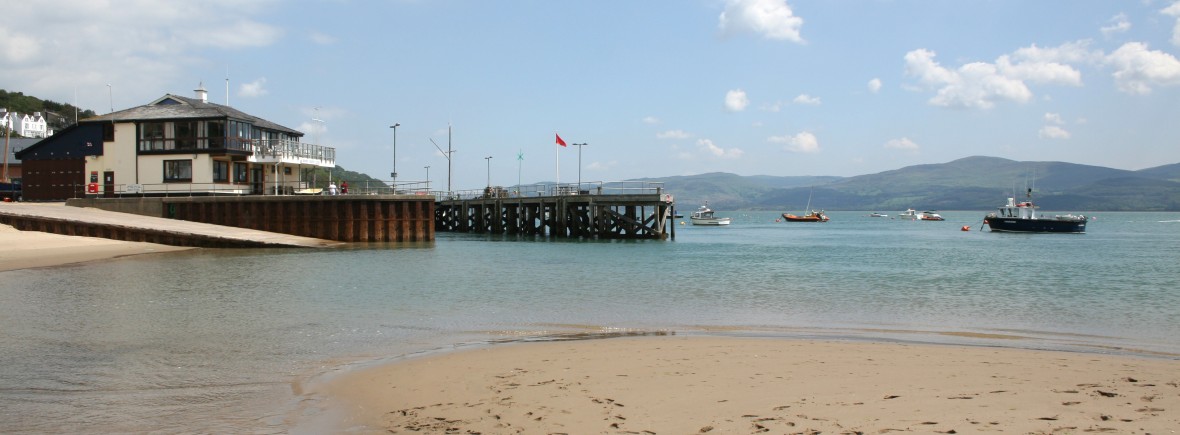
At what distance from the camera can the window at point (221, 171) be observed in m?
47.4

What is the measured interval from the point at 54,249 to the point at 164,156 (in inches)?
617

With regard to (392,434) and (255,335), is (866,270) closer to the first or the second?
(255,335)

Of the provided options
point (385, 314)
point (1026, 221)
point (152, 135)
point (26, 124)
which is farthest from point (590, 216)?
point (26, 124)

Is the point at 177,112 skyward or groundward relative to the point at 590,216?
skyward

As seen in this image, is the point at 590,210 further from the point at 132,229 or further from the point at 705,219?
the point at 705,219

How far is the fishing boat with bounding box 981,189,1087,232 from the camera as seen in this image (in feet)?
239

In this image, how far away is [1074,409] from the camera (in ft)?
Answer: 26.4

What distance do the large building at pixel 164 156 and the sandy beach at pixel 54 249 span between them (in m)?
10.1

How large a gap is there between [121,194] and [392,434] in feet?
155

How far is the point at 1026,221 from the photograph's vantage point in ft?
238

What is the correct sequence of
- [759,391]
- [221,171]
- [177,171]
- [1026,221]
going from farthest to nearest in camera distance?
1. [1026,221]
2. [221,171]
3. [177,171]
4. [759,391]

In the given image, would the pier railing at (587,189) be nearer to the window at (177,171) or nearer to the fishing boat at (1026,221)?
the window at (177,171)

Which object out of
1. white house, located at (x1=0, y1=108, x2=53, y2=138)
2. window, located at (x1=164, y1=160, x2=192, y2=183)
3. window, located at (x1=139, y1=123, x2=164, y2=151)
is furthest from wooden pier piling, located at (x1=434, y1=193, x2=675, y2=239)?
white house, located at (x1=0, y1=108, x2=53, y2=138)

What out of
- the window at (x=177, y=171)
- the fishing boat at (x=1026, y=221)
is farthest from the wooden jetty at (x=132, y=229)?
the fishing boat at (x=1026, y=221)
